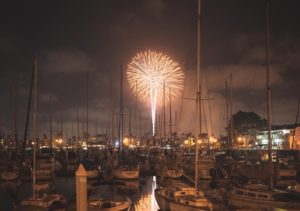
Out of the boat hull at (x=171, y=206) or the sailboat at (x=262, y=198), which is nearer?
the boat hull at (x=171, y=206)

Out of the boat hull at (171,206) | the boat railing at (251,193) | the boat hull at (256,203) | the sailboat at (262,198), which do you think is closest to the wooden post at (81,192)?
the boat hull at (171,206)

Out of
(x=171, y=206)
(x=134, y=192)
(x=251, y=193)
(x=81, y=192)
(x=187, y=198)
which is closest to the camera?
(x=81, y=192)

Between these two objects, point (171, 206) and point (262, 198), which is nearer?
point (171, 206)

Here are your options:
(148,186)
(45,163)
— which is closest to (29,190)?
(45,163)

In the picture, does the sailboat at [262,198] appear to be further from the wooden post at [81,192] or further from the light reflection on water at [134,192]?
the wooden post at [81,192]

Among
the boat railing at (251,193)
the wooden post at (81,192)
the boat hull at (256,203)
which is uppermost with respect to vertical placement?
the wooden post at (81,192)

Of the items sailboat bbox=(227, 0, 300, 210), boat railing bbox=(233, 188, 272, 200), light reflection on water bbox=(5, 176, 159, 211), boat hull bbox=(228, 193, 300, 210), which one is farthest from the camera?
light reflection on water bbox=(5, 176, 159, 211)

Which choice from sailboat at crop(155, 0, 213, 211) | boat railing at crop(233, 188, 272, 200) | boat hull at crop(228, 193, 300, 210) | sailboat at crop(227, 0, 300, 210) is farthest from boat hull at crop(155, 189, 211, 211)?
boat railing at crop(233, 188, 272, 200)

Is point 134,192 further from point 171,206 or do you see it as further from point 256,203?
point 256,203

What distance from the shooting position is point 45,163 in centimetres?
5134

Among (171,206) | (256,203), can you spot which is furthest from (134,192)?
(256,203)

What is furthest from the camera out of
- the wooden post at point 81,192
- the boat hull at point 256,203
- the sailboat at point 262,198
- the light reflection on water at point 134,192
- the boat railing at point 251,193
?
the light reflection on water at point 134,192

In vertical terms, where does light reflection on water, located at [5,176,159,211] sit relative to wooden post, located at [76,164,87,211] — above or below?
below

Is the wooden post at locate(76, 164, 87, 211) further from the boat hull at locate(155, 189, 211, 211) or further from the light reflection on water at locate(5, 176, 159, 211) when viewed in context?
the light reflection on water at locate(5, 176, 159, 211)
